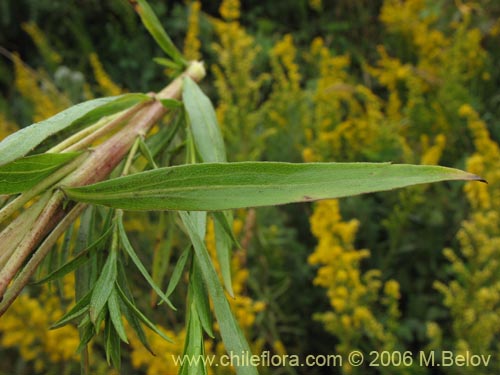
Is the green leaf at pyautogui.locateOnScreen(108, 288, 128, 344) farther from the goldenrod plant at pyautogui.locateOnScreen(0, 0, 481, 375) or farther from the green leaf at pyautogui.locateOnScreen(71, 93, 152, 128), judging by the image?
the green leaf at pyautogui.locateOnScreen(71, 93, 152, 128)

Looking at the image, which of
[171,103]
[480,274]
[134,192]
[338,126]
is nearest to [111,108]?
[171,103]

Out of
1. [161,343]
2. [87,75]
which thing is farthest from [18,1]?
[161,343]

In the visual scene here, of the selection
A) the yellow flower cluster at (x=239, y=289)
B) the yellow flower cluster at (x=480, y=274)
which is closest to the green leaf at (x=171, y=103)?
the yellow flower cluster at (x=239, y=289)

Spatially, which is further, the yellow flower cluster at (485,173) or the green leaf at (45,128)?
the yellow flower cluster at (485,173)

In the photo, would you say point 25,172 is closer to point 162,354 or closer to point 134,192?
point 134,192

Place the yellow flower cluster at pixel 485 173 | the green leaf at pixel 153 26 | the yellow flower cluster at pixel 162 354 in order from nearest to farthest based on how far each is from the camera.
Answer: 1. the green leaf at pixel 153 26
2. the yellow flower cluster at pixel 162 354
3. the yellow flower cluster at pixel 485 173

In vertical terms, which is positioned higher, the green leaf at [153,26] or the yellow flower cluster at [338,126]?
the yellow flower cluster at [338,126]

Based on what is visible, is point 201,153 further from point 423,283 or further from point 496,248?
point 423,283

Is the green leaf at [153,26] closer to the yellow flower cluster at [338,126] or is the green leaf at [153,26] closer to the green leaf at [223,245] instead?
the green leaf at [223,245]

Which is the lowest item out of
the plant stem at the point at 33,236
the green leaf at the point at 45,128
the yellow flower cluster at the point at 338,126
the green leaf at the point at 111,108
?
the plant stem at the point at 33,236
